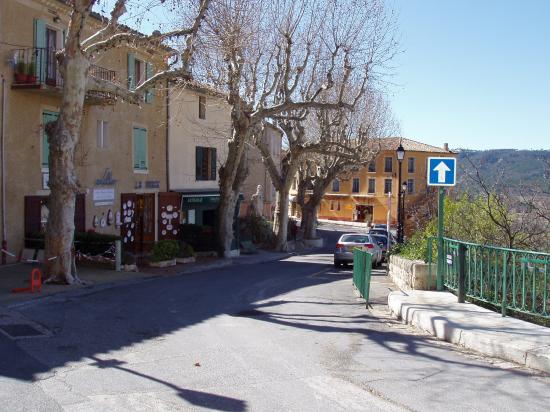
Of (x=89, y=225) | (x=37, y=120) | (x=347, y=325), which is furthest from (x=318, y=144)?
(x=347, y=325)

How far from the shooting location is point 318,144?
34.9m

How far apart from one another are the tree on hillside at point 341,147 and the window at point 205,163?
6418mm

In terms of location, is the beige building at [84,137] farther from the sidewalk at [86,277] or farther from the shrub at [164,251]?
the shrub at [164,251]

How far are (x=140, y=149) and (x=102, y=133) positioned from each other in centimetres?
321

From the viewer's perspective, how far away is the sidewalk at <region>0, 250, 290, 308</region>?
13117 mm

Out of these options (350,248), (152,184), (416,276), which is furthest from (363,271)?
(152,184)

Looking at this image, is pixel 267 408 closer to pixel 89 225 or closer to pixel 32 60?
pixel 32 60

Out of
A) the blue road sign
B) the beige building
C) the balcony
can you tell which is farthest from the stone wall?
the beige building

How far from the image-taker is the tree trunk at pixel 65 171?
14594 millimetres

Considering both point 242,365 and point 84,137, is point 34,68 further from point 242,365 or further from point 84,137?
point 242,365

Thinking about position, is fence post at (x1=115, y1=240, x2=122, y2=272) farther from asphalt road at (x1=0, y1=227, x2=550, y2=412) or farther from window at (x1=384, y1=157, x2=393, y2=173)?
window at (x1=384, y1=157, x2=393, y2=173)

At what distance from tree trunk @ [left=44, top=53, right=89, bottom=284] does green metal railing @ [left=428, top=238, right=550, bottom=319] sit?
8901 millimetres

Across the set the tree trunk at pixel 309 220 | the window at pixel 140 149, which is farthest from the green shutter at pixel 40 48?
the tree trunk at pixel 309 220

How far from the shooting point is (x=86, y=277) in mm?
17406
